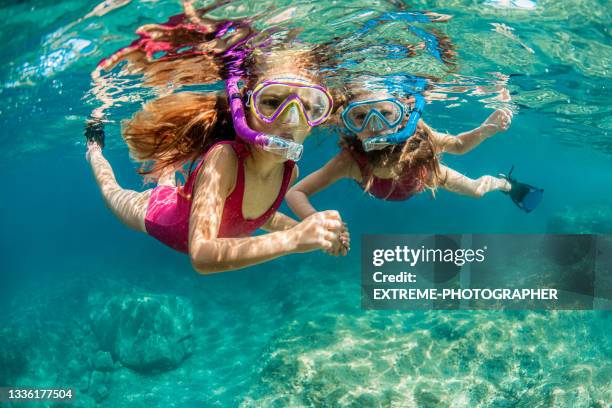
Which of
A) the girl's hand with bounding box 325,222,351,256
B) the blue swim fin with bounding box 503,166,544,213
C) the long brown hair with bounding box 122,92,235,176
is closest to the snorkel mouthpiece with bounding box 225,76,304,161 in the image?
the long brown hair with bounding box 122,92,235,176

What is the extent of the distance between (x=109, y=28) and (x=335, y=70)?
461 cm

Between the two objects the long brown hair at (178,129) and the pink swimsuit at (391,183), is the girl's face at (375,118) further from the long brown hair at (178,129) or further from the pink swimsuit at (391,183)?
the long brown hair at (178,129)

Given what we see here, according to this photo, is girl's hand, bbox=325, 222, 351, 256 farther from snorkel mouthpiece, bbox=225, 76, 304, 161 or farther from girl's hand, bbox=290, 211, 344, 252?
snorkel mouthpiece, bbox=225, 76, 304, 161

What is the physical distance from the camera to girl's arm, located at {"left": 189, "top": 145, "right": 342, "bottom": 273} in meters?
2.33

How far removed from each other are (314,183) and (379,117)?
4.03 feet

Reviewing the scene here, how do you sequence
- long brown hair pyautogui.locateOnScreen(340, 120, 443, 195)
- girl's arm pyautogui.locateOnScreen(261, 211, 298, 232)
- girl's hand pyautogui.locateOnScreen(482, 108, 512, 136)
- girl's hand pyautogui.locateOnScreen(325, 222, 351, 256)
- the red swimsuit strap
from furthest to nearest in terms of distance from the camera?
girl's hand pyautogui.locateOnScreen(482, 108, 512, 136)
long brown hair pyautogui.locateOnScreen(340, 120, 443, 195)
girl's arm pyautogui.locateOnScreen(261, 211, 298, 232)
the red swimsuit strap
girl's hand pyautogui.locateOnScreen(325, 222, 351, 256)

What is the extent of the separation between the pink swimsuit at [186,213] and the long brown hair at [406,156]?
1.81 metres

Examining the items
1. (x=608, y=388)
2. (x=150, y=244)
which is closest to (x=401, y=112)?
(x=608, y=388)

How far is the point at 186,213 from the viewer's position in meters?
4.06

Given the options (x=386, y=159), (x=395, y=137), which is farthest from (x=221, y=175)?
(x=386, y=159)

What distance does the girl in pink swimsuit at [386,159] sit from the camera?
209 inches

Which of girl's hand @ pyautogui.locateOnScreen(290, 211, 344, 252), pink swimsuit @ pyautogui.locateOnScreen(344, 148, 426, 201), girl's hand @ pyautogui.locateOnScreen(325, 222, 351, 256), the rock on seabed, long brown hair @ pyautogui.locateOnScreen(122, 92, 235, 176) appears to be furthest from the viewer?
the rock on seabed

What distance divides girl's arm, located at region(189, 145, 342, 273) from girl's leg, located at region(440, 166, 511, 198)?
4.55 metres

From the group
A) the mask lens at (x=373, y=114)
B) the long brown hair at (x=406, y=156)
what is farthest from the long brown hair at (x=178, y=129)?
the long brown hair at (x=406, y=156)
